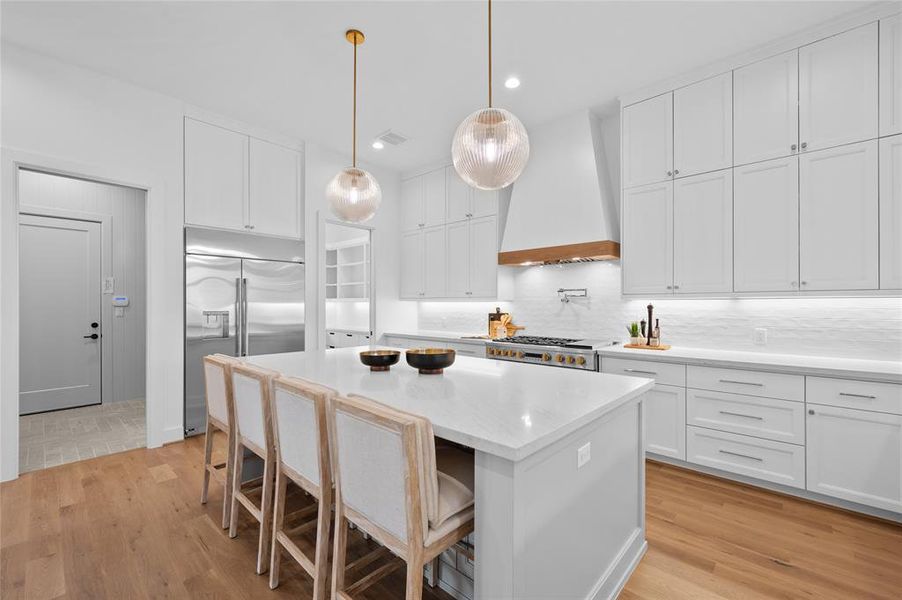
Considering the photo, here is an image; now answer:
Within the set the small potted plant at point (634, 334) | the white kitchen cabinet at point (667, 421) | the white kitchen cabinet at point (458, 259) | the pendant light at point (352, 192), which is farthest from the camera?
the white kitchen cabinet at point (458, 259)

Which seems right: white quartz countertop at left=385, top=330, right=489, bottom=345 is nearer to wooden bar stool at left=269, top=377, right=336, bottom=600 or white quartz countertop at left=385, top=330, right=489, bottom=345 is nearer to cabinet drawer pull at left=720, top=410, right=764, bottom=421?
cabinet drawer pull at left=720, top=410, right=764, bottom=421

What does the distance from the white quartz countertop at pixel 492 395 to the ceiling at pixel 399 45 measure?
2.18 m

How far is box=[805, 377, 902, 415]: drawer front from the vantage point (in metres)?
2.25

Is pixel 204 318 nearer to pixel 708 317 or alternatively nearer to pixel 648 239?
pixel 648 239

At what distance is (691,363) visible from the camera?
292cm

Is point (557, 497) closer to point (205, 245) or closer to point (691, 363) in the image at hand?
point (691, 363)

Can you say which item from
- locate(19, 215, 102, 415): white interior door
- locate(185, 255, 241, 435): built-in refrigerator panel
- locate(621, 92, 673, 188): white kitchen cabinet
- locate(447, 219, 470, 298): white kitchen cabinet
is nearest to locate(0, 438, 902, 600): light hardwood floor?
locate(185, 255, 241, 435): built-in refrigerator panel

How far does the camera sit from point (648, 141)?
11.1 feet

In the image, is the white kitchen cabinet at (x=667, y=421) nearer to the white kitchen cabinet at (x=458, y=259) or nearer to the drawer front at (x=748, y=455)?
the drawer front at (x=748, y=455)

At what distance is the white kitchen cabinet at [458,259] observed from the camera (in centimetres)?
482

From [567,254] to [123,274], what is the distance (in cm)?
527

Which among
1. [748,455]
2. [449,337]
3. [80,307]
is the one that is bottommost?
[748,455]

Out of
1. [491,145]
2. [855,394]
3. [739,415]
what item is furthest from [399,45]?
[855,394]

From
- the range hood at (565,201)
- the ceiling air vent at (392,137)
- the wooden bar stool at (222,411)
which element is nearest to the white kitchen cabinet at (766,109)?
the range hood at (565,201)
